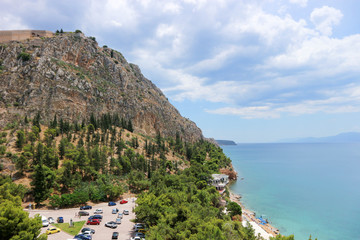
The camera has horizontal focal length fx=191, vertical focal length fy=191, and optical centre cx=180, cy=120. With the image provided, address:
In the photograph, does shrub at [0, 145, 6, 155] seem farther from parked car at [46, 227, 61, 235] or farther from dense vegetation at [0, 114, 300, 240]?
parked car at [46, 227, 61, 235]

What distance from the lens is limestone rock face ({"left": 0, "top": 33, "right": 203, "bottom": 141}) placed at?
88.7 meters

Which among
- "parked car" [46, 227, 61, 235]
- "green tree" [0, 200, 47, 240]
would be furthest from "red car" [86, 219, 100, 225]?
"green tree" [0, 200, 47, 240]

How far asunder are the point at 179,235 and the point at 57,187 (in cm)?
4015

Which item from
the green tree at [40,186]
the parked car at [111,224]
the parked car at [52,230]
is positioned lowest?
the parked car at [111,224]

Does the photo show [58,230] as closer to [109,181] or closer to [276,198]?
[109,181]

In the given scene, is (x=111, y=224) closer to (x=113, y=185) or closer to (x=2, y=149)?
(x=113, y=185)

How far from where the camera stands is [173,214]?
27.8 m

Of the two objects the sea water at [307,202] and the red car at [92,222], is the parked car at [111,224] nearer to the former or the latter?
the red car at [92,222]

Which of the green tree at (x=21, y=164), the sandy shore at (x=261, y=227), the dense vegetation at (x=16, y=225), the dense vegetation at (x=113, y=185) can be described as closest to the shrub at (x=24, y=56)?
the dense vegetation at (x=113, y=185)

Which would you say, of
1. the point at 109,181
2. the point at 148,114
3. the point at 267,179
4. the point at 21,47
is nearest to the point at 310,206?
the point at 267,179

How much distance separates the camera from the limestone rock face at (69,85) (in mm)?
88688

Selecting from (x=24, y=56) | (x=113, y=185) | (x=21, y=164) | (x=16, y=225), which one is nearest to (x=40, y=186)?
(x=21, y=164)

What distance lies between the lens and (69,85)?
325 feet

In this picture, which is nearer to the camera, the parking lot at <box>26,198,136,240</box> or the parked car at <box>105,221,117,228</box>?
the parking lot at <box>26,198,136,240</box>
